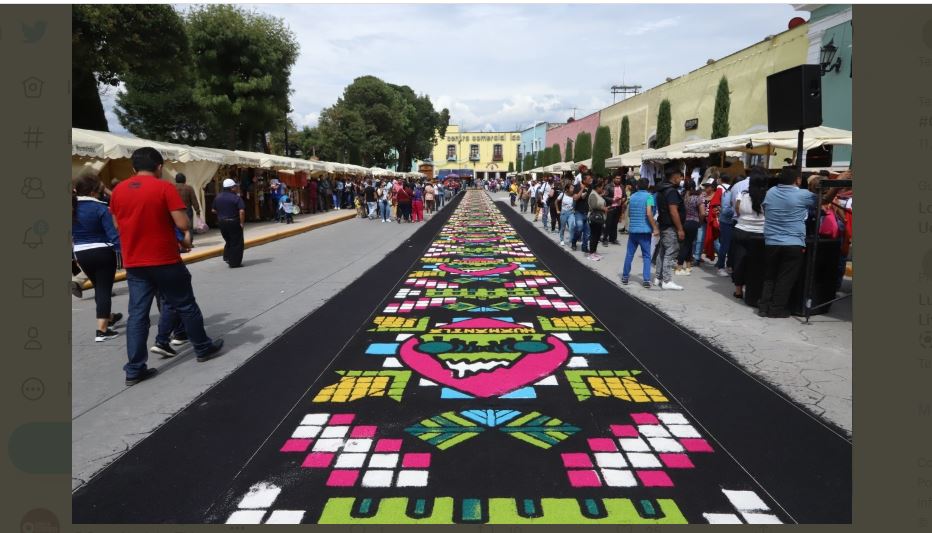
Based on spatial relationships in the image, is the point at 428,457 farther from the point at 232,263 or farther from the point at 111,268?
the point at 232,263

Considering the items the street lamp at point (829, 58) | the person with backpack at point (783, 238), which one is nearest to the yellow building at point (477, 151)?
the street lamp at point (829, 58)

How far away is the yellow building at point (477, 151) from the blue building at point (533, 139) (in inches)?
184

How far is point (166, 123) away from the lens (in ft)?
115

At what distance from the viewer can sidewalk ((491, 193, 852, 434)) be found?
3.90 meters

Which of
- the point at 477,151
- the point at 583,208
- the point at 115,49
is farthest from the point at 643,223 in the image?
the point at 477,151

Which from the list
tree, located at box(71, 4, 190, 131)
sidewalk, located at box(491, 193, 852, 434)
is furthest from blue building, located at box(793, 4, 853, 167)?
tree, located at box(71, 4, 190, 131)

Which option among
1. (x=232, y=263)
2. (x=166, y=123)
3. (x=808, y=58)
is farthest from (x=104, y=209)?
(x=166, y=123)

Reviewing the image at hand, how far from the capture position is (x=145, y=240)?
4.05 metres

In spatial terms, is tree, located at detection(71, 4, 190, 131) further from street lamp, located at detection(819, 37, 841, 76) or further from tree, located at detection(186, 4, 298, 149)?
street lamp, located at detection(819, 37, 841, 76)

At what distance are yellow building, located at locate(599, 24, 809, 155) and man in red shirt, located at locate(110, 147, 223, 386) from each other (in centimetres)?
1655

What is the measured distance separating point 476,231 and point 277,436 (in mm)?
13718

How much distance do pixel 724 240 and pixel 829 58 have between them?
1055 cm

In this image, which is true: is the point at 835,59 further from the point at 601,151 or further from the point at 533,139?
the point at 533,139

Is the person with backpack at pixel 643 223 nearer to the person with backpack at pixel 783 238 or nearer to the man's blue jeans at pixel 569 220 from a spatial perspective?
the person with backpack at pixel 783 238
